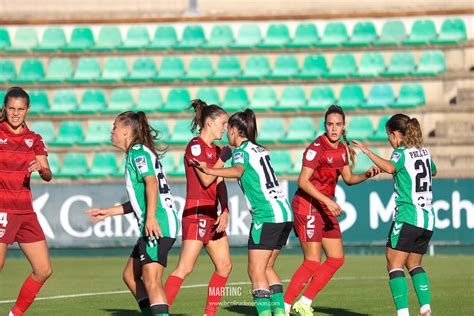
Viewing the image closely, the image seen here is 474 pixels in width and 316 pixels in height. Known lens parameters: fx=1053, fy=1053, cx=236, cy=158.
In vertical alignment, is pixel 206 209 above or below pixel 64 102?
below

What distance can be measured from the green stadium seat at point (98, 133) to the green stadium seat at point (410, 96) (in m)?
6.81

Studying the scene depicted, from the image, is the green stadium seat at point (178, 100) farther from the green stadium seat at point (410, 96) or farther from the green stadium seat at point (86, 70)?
the green stadium seat at point (410, 96)

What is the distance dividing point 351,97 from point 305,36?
8.00 feet

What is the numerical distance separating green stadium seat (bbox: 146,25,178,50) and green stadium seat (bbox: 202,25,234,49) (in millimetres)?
901

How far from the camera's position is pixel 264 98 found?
83.5 feet

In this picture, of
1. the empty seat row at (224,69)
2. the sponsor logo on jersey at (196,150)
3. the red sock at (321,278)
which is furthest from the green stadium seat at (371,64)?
the sponsor logo on jersey at (196,150)

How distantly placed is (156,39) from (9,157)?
1747 cm

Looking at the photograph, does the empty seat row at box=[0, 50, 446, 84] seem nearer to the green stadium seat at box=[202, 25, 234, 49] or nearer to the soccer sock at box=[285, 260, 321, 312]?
the green stadium seat at box=[202, 25, 234, 49]

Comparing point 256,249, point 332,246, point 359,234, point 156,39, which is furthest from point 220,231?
point 156,39

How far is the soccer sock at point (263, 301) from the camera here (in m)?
9.72

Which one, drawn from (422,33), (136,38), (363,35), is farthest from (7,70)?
(422,33)

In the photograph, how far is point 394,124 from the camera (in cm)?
1030

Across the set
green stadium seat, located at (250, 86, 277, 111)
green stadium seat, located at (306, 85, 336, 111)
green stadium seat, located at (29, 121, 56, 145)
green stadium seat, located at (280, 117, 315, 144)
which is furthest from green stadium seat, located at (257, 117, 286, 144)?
green stadium seat, located at (29, 121, 56, 145)

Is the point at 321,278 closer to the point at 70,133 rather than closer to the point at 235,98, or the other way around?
the point at 235,98
